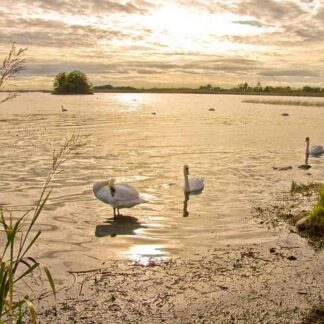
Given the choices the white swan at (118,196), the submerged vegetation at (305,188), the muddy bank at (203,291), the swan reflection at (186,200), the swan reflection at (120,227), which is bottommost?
the swan reflection at (120,227)

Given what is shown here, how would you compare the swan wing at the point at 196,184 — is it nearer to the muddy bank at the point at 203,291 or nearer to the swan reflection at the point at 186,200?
the swan reflection at the point at 186,200

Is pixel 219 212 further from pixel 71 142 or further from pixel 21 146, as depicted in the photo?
pixel 21 146

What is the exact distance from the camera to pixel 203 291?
21.2 ft

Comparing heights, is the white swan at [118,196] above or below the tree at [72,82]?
below

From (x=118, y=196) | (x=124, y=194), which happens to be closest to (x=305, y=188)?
(x=124, y=194)

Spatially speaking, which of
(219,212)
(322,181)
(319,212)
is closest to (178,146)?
(322,181)

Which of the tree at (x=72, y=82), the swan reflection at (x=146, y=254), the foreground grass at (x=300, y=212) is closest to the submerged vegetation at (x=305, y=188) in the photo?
the foreground grass at (x=300, y=212)

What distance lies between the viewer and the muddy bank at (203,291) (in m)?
5.68

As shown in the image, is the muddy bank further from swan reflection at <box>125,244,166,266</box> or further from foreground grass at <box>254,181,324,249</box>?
foreground grass at <box>254,181,324,249</box>

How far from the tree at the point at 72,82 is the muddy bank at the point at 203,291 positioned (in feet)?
462

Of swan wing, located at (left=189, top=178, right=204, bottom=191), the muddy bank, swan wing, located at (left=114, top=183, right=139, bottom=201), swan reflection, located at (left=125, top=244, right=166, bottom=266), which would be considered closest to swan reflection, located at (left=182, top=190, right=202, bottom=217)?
swan wing, located at (left=189, top=178, right=204, bottom=191)

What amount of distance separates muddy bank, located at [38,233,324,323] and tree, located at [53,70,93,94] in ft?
462

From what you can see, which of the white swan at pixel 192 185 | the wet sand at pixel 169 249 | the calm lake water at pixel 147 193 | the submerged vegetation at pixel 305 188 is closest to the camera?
the wet sand at pixel 169 249

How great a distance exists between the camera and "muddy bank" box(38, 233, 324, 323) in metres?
5.68
